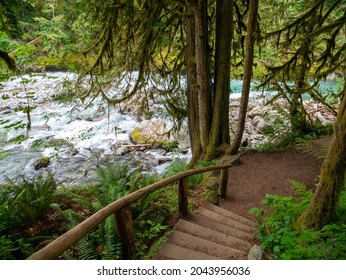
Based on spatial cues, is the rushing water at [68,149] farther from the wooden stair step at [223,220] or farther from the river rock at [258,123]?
the wooden stair step at [223,220]

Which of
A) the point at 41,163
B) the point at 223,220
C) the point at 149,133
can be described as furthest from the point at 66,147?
the point at 223,220

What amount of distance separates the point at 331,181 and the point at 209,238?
5.69 feet

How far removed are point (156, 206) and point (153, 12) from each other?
15.5ft

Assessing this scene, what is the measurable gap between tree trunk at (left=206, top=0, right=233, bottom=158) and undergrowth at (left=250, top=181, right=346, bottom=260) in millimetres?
4055

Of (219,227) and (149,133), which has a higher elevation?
(149,133)

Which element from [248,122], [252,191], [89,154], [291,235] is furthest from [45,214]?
[248,122]

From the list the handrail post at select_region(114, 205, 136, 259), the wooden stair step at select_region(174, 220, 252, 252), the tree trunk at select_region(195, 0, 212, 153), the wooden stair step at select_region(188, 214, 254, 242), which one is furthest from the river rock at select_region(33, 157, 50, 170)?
the handrail post at select_region(114, 205, 136, 259)

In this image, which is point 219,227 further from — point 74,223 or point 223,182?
point 74,223

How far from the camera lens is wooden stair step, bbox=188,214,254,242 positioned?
3.78 metres

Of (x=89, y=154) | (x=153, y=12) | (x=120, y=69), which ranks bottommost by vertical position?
(x=89, y=154)

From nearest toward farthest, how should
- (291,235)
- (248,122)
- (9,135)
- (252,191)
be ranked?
(291,235)
(252,191)
(9,135)
(248,122)

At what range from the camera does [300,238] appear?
9.09 feet

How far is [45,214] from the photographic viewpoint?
4.20 m
